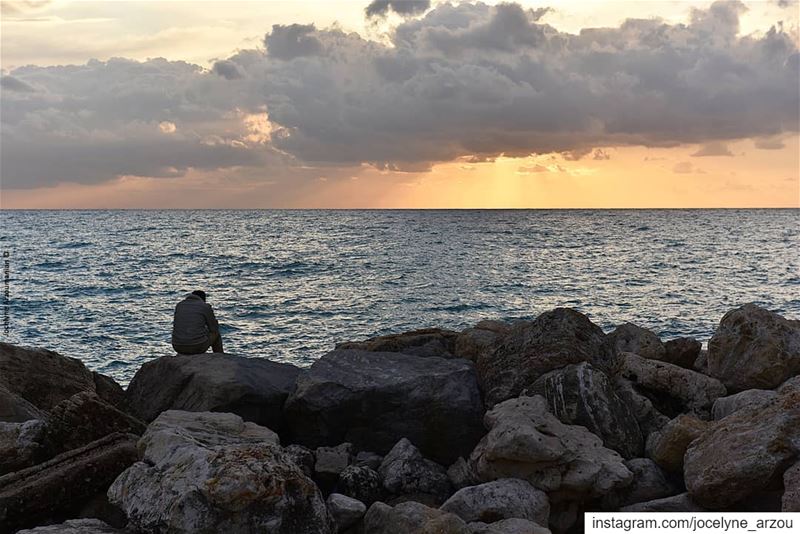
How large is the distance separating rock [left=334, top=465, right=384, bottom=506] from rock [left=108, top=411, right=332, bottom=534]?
2046 millimetres

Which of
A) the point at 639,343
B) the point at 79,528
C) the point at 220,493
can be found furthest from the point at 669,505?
the point at 79,528

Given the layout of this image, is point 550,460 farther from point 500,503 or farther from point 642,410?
point 642,410

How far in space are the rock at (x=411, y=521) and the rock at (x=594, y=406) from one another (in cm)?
278

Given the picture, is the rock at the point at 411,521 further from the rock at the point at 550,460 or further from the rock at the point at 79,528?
the rock at the point at 79,528

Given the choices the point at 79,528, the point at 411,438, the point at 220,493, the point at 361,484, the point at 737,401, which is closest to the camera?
the point at 220,493

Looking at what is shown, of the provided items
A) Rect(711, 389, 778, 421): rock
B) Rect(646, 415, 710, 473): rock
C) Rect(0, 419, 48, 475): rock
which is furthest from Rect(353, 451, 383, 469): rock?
Rect(711, 389, 778, 421): rock

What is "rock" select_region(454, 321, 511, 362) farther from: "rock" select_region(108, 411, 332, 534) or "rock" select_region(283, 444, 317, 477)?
"rock" select_region(108, 411, 332, 534)

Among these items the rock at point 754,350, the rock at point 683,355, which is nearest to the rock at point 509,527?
the rock at point 754,350

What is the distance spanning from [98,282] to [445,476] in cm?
4127

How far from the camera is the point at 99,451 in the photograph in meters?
7.96

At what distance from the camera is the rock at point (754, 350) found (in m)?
11.0

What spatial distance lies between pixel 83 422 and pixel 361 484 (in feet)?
10.7

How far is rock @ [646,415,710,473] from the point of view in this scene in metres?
8.71

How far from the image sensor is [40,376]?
1132cm
